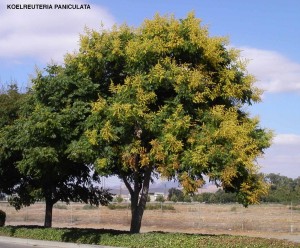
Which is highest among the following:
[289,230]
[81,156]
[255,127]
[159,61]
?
[159,61]

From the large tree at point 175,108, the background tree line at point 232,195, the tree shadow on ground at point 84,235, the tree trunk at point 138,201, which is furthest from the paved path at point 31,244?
the background tree line at point 232,195

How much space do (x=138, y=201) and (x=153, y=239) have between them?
355 cm

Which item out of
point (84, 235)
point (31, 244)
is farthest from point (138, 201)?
point (31, 244)

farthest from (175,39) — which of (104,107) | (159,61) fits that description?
(104,107)

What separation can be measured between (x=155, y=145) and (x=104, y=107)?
7.47 feet

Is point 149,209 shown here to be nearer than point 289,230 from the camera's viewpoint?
No

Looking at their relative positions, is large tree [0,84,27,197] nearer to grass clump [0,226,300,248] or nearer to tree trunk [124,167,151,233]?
grass clump [0,226,300,248]

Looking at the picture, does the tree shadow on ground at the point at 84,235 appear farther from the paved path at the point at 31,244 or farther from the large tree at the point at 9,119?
the large tree at the point at 9,119

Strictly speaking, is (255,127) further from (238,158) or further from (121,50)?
(121,50)

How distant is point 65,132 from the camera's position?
1872cm

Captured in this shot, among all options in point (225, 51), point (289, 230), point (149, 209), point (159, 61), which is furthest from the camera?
point (149, 209)

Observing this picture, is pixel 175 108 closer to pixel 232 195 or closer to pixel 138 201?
pixel 138 201

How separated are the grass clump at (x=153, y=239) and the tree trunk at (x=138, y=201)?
72 centimetres

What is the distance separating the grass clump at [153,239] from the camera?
16.9 metres
